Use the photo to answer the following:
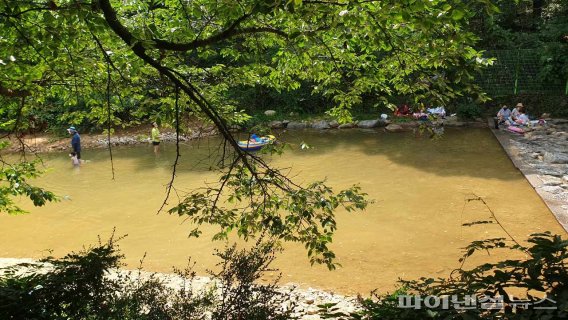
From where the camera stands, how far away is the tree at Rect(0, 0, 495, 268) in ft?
9.24

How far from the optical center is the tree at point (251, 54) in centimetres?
282

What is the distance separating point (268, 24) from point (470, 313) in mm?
3057

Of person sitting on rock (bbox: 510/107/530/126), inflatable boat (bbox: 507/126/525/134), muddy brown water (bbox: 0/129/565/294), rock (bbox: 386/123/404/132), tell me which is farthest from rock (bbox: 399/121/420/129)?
person sitting on rock (bbox: 510/107/530/126)

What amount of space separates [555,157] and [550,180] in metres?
1.79

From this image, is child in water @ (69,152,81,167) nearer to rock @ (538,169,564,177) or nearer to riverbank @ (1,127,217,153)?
riverbank @ (1,127,217,153)

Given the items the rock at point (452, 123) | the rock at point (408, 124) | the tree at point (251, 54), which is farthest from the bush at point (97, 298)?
the rock at point (452, 123)

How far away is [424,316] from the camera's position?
224 cm

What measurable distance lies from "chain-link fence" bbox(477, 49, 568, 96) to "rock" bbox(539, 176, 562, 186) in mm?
7516

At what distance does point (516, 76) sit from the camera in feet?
54.6

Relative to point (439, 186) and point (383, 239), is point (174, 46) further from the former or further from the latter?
point (439, 186)

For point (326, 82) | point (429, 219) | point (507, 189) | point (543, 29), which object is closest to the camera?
point (326, 82)

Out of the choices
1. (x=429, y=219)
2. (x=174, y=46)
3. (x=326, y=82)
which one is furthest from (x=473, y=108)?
(x=174, y=46)

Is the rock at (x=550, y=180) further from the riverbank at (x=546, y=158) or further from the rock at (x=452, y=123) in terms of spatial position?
the rock at (x=452, y=123)

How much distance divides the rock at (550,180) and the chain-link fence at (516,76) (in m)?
7.52
